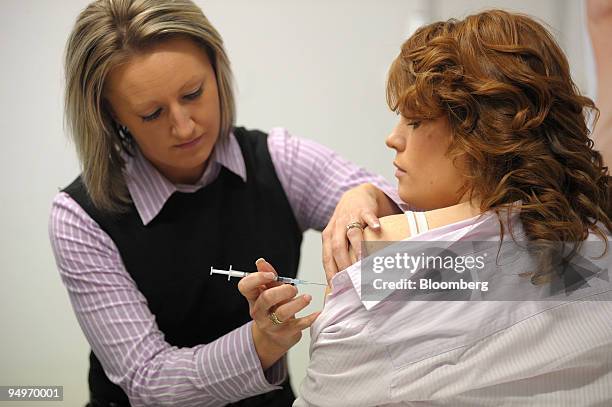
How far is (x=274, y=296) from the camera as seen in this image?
1.31 metres

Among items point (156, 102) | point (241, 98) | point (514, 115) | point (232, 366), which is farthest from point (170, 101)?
point (241, 98)

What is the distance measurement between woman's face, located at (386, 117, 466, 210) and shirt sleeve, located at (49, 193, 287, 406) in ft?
1.57

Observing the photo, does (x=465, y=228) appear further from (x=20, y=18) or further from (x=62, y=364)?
(x=20, y=18)

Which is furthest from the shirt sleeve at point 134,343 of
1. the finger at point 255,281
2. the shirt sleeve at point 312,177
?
the shirt sleeve at point 312,177

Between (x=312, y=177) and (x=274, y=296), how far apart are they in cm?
63

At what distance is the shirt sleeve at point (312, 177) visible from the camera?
6.16 feet

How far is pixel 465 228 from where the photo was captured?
3.78 feet

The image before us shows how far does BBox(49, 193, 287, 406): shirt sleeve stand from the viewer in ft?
4.93

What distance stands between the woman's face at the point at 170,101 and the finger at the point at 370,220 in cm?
50

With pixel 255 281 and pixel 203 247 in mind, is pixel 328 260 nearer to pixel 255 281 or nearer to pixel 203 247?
pixel 255 281

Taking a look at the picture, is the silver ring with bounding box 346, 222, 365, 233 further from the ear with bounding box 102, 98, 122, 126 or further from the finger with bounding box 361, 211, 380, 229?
the ear with bounding box 102, 98, 122, 126

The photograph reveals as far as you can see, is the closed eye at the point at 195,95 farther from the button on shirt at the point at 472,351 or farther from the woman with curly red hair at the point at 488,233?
the button on shirt at the point at 472,351

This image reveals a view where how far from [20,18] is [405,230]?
1.59 metres

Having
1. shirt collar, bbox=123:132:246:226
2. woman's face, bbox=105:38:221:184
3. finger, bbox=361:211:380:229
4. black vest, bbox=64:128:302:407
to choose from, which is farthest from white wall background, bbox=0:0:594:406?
finger, bbox=361:211:380:229
